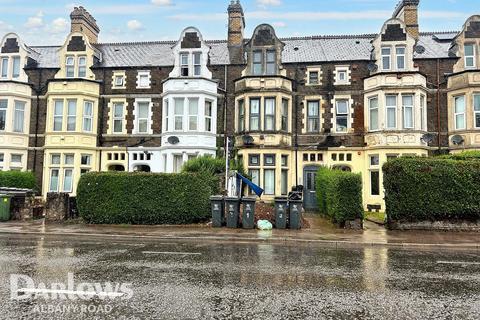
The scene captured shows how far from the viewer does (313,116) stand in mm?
24344

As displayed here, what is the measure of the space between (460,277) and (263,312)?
16.0 feet

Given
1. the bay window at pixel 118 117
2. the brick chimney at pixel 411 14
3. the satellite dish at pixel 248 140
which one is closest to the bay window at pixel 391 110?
the brick chimney at pixel 411 14

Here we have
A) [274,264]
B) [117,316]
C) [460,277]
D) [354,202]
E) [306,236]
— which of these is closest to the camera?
[117,316]

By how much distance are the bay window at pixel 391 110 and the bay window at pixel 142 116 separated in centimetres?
1540

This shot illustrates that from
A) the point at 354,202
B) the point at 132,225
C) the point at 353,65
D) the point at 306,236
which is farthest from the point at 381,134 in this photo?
the point at 132,225

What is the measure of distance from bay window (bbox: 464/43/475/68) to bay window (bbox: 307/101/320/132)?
9347 millimetres

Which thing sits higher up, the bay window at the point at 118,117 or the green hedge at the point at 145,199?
the bay window at the point at 118,117

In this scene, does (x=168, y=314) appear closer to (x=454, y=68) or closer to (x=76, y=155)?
(x=76, y=155)

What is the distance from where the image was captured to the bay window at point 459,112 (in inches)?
885

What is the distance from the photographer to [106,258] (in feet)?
31.1

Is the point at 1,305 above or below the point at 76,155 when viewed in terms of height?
below

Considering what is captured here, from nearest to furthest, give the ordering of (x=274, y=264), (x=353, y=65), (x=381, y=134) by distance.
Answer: (x=274, y=264), (x=381, y=134), (x=353, y=65)

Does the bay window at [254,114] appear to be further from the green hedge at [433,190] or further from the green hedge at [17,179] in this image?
the green hedge at [17,179]

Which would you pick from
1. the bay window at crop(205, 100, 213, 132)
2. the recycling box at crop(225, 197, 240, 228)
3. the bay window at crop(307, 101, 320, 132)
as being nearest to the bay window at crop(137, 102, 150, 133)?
the bay window at crop(205, 100, 213, 132)
